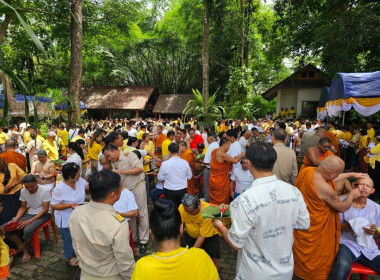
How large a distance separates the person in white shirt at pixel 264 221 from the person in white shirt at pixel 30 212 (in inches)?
130

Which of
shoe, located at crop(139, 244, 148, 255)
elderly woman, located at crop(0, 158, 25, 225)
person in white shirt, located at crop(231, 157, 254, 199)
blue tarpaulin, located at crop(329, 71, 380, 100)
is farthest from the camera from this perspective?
blue tarpaulin, located at crop(329, 71, 380, 100)

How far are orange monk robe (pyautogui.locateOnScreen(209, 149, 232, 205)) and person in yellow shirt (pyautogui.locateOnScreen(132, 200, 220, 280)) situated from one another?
9.34 feet

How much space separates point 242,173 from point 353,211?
1.88 metres

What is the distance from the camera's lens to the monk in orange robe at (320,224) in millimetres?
2541

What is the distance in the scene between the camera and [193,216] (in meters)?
2.88

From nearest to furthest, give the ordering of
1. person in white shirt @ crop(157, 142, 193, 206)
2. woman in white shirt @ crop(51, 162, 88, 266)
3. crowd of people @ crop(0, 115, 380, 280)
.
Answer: crowd of people @ crop(0, 115, 380, 280) < woman in white shirt @ crop(51, 162, 88, 266) < person in white shirt @ crop(157, 142, 193, 206)

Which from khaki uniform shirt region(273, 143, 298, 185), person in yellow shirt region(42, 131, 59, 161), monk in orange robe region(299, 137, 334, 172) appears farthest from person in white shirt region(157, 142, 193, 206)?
person in yellow shirt region(42, 131, 59, 161)

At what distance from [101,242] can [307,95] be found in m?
20.8

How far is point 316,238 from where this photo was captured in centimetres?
266

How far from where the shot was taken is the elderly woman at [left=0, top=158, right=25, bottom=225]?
402 cm

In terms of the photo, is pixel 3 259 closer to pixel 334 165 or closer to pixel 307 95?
pixel 334 165

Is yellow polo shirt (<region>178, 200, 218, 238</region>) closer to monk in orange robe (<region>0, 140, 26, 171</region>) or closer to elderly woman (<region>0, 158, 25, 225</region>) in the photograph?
elderly woman (<region>0, 158, 25, 225</region>)

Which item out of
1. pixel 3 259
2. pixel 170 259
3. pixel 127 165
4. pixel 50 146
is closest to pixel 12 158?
pixel 50 146

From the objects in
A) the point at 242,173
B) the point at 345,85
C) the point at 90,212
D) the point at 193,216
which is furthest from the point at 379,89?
the point at 90,212
